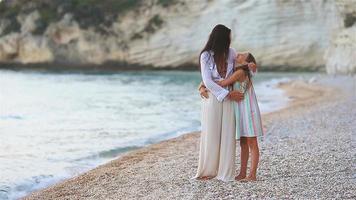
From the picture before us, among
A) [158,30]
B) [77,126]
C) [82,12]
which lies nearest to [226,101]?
[77,126]

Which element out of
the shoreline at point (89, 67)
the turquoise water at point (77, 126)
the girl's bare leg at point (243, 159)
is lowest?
the shoreline at point (89, 67)

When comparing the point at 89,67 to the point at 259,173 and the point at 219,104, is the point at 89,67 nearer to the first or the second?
the point at 259,173

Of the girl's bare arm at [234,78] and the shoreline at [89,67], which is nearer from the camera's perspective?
the girl's bare arm at [234,78]

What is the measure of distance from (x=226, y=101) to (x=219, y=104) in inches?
3.3

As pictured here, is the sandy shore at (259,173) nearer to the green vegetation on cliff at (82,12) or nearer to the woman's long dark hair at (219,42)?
the woman's long dark hair at (219,42)

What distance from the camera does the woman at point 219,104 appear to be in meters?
6.88

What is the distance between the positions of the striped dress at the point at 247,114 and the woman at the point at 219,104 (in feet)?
0.19

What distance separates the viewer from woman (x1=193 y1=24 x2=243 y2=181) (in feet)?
22.6

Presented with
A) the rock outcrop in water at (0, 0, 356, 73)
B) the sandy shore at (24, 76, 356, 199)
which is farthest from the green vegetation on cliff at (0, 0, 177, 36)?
the sandy shore at (24, 76, 356, 199)

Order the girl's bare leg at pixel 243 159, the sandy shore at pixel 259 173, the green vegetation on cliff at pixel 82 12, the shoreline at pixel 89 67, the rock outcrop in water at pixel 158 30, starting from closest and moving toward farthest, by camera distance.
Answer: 1. the sandy shore at pixel 259 173
2. the girl's bare leg at pixel 243 159
3. the rock outcrop in water at pixel 158 30
4. the shoreline at pixel 89 67
5. the green vegetation on cliff at pixel 82 12

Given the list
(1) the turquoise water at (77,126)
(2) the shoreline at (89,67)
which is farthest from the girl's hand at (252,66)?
(2) the shoreline at (89,67)

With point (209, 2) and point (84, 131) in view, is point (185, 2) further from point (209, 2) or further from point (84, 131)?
point (84, 131)

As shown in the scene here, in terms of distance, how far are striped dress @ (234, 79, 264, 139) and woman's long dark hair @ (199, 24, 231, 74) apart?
1.12 ft

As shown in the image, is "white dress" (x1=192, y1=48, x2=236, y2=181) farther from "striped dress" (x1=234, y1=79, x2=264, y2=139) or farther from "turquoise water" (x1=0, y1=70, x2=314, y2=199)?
"turquoise water" (x1=0, y1=70, x2=314, y2=199)
